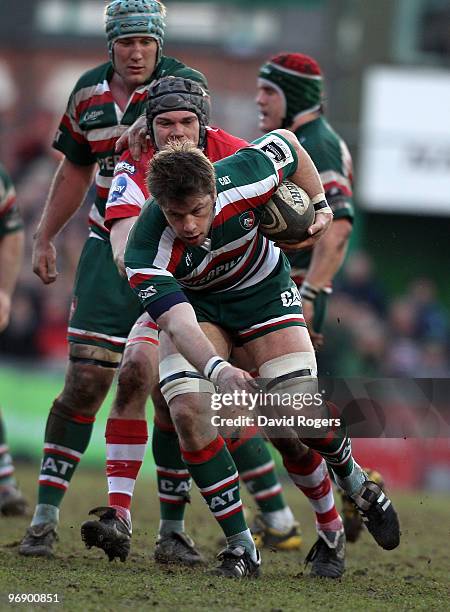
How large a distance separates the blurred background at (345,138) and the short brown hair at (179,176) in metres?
8.02

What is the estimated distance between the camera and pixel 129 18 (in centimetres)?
638

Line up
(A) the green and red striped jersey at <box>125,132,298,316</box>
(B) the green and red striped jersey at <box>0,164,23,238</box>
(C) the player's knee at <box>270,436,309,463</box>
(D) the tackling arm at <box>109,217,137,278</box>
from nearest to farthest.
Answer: (A) the green and red striped jersey at <box>125,132,298,316</box>, (D) the tackling arm at <box>109,217,137,278</box>, (C) the player's knee at <box>270,436,309,463</box>, (B) the green and red striped jersey at <box>0,164,23,238</box>

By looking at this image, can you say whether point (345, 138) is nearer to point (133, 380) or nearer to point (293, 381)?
point (133, 380)

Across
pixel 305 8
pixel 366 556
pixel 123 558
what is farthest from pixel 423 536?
pixel 305 8

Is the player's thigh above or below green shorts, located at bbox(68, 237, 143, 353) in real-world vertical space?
above

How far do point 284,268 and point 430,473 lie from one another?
8368mm

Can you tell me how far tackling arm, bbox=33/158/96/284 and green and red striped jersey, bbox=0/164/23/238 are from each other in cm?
189

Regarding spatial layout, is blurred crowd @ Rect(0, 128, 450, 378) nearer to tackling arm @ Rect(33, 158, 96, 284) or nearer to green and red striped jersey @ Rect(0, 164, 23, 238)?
green and red striped jersey @ Rect(0, 164, 23, 238)

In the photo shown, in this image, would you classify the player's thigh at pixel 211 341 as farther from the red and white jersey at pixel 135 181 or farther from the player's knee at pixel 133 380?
the red and white jersey at pixel 135 181

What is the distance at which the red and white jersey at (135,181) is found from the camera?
5.88 metres

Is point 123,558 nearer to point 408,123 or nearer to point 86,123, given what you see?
point 86,123

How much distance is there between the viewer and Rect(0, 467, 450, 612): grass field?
16.1 feet

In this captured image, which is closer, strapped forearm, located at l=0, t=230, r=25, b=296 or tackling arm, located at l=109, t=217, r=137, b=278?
tackling arm, located at l=109, t=217, r=137, b=278

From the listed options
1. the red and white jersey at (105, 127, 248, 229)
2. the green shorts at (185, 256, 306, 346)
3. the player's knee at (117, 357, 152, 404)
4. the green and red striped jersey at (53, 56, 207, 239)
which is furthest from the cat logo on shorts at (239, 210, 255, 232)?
the green and red striped jersey at (53, 56, 207, 239)
